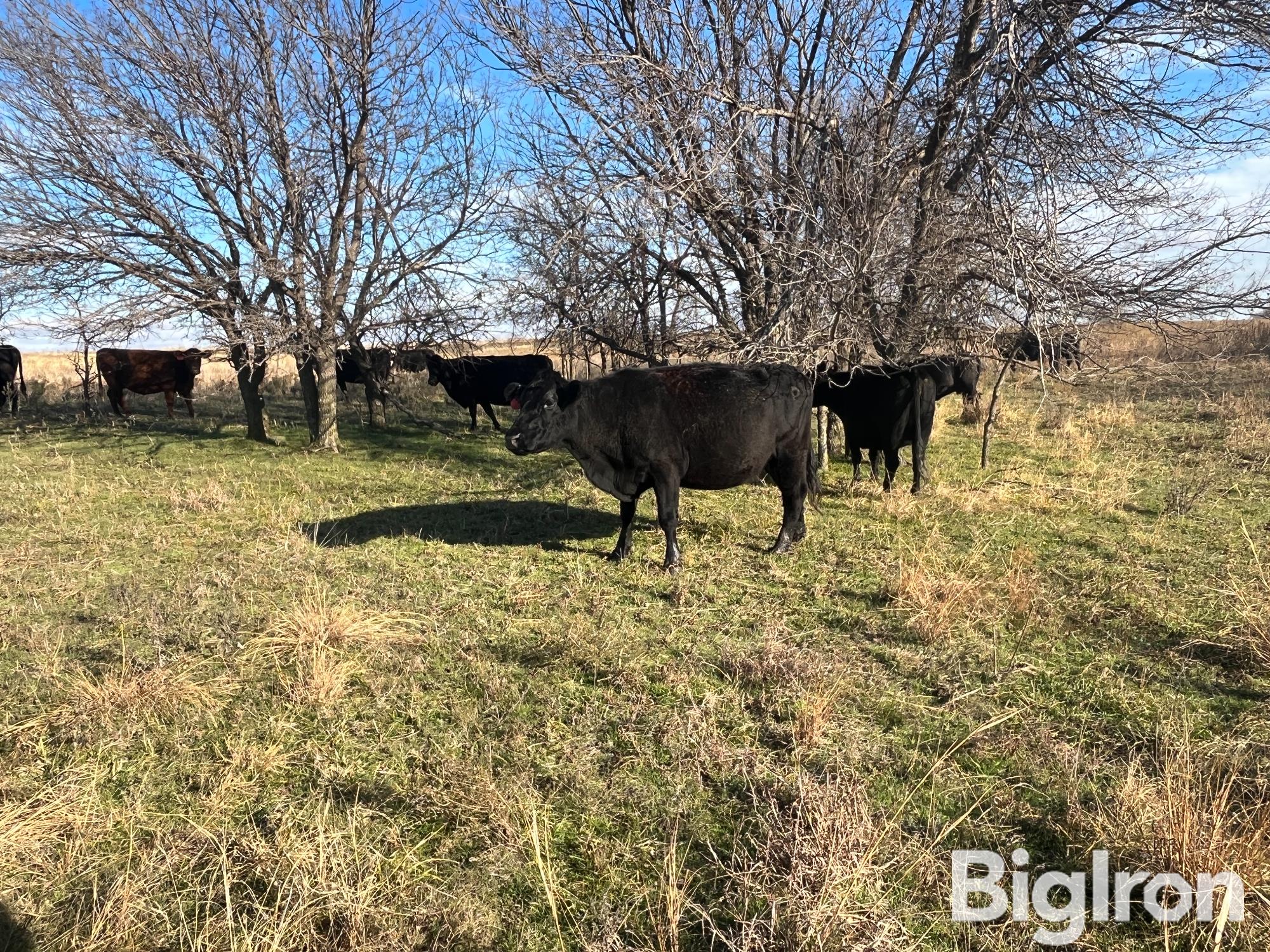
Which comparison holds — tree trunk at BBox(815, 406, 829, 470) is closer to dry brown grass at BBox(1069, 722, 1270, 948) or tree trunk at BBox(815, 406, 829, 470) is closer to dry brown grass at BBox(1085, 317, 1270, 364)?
dry brown grass at BBox(1085, 317, 1270, 364)

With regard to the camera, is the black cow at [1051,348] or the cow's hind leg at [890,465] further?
the cow's hind leg at [890,465]

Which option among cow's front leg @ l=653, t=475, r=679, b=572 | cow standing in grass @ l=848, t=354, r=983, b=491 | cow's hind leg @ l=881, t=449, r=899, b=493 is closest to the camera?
cow's front leg @ l=653, t=475, r=679, b=572

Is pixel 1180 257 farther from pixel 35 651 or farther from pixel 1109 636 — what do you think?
pixel 35 651

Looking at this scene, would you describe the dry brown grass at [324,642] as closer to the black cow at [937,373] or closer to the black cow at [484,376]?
the black cow at [937,373]

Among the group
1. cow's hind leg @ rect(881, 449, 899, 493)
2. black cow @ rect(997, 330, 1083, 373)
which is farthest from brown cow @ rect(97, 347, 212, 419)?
black cow @ rect(997, 330, 1083, 373)

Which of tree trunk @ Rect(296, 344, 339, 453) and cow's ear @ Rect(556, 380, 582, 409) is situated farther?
tree trunk @ Rect(296, 344, 339, 453)

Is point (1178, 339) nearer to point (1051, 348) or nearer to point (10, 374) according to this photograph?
point (1051, 348)

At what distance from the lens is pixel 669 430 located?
6340 mm

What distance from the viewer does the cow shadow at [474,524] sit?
23.0ft

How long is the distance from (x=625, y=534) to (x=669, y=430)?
3.42 feet

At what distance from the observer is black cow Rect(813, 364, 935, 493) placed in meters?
8.33

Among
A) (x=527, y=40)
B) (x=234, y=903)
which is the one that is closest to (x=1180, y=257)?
(x=527, y=40)

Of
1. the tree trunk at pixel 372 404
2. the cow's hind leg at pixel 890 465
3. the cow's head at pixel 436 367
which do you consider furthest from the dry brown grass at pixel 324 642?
the cow's head at pixel 436 367

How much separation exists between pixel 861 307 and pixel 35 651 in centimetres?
723
